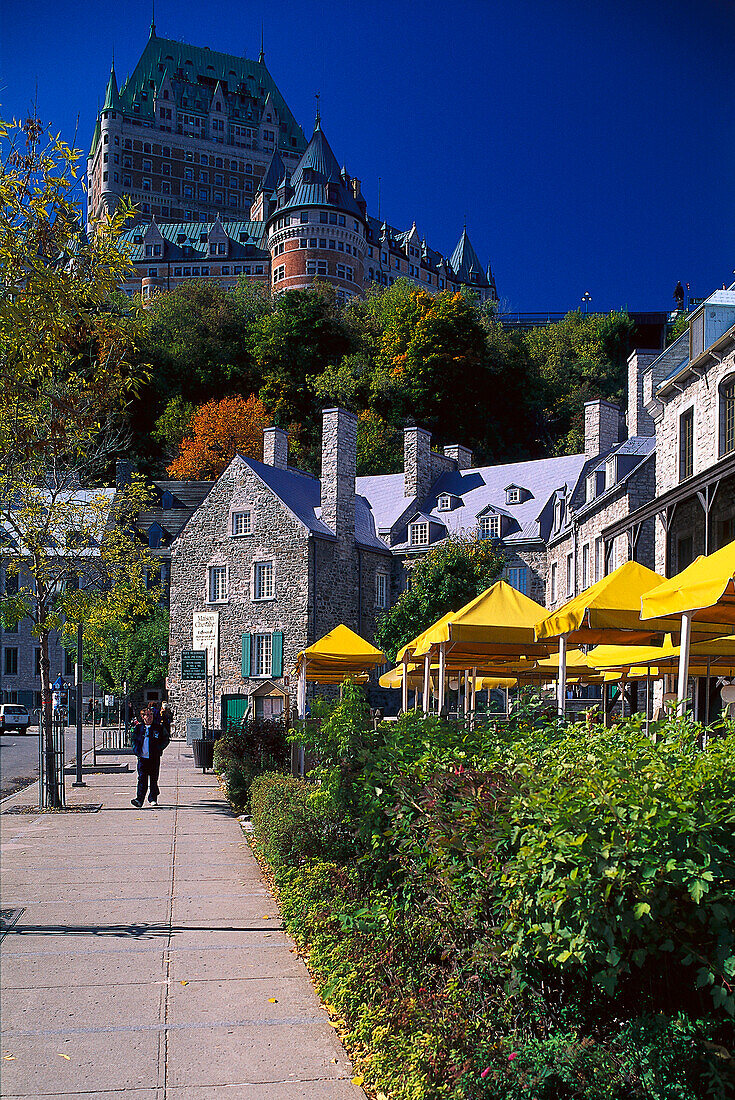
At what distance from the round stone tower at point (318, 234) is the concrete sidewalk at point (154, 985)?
88.7 metres

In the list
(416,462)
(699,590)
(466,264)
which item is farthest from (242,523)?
(466,264)

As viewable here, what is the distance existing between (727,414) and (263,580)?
24808 millimetres

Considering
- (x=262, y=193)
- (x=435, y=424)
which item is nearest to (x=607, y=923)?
(x=435, y=424)

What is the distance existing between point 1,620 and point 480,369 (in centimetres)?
5772

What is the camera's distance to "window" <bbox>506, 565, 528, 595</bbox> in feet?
137

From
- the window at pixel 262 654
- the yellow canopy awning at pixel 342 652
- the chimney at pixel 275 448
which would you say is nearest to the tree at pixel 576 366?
the chimney at pixel 275 448

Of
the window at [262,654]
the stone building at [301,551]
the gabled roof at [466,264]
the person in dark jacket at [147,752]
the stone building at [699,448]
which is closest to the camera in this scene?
the person in dark jacket at [147,752]

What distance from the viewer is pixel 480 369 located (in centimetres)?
6625

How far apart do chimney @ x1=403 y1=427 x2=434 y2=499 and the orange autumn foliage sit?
17238mm

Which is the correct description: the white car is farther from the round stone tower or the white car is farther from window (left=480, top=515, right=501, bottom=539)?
the round stone tower

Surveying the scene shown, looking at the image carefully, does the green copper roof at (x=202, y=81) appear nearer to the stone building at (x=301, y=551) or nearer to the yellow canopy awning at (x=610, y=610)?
the stone building at (x=301, y=551)

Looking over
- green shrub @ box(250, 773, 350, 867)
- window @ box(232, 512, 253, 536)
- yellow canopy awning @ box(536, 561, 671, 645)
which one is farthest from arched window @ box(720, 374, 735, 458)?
window @ box(232, 512, 253, 536)

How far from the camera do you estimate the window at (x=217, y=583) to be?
43094mm

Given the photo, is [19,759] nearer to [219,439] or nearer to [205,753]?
[205,753]
